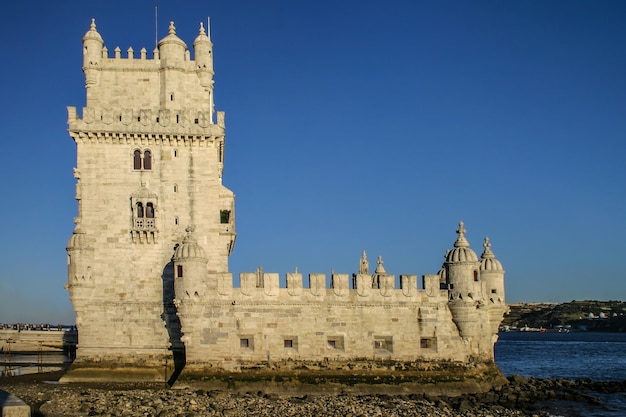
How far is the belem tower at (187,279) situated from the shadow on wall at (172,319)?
0.05m

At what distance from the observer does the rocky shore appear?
92.2ft

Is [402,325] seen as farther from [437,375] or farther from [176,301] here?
[176,301]

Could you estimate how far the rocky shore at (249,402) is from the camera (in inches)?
1106

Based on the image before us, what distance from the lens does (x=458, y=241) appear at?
35438 millimetres

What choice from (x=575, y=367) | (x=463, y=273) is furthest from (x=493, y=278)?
(x=575, y=367)

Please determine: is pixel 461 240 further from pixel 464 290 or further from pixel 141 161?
pixel 141 161

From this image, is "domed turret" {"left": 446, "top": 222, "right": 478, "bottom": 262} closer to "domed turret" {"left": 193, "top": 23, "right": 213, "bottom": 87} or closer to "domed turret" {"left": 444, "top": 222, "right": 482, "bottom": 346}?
"domed turret" {"left": 444, "top": 222, "right": 482, "bottom": 346}

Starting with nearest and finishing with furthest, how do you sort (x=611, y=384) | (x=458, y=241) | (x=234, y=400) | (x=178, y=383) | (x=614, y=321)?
(x=234, y=400) < (x=178, y=383) < (x=458, y=241) < (x=611, y=384) < (x=614, y=321)

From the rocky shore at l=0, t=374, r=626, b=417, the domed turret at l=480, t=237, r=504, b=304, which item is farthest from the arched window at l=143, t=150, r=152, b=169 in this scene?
the domed turret at l=480, t=237, r=504, b=304

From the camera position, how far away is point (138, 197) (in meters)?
35.9

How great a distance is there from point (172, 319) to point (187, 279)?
3.42 m

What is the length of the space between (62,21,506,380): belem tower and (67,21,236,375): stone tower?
2.2 inches

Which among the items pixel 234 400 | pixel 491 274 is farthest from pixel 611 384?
pixel 234 400

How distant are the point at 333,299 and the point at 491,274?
863cm
